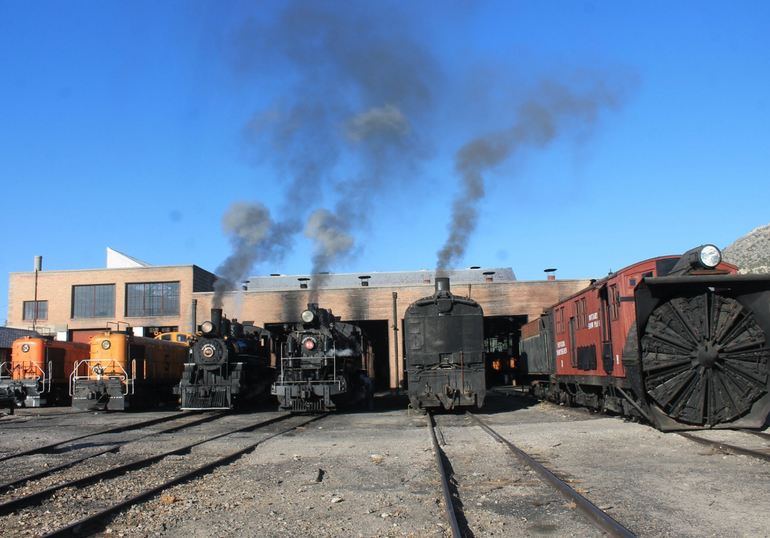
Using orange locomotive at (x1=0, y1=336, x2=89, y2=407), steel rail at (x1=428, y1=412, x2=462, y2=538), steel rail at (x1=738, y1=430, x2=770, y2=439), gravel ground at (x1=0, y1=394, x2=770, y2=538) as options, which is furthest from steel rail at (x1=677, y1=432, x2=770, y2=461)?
orange locomotive at (x1=0, y1=336, x2=89, y2=407)

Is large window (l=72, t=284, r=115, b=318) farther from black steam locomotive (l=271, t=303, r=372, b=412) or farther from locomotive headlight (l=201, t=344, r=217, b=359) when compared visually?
black steam locomotive (l=271, t=303, r=372, b=412)

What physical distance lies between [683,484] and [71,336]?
137 ft

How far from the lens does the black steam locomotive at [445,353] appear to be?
Result: 1830cm

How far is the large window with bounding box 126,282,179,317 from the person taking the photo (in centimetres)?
4278

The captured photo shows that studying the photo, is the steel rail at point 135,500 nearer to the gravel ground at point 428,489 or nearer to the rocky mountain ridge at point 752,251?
the gravel ground at point 428,489

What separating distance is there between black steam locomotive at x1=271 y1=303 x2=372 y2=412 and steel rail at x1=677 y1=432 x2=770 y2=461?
1072 cm

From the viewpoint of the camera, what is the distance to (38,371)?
25.6m

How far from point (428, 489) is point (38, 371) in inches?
878

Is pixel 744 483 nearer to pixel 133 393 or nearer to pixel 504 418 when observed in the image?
pixel 504 418

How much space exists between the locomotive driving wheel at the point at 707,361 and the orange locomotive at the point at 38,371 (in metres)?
20.6

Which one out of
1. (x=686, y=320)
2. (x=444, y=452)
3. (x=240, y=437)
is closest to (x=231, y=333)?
(x=240, y=437)

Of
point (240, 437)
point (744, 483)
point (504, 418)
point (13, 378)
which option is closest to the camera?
point (744, 483)

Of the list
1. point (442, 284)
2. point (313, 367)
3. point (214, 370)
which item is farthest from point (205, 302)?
point (442, 284)

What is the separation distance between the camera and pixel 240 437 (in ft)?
47.3
